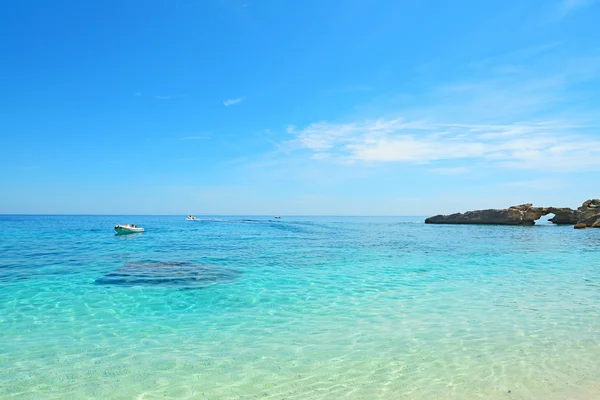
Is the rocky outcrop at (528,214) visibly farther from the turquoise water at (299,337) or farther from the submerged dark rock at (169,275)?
the submerged dark rock at (169,275)

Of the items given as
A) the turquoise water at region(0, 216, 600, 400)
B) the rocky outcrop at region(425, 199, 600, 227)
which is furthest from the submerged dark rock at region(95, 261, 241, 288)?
the rocky outcrop at region(425, 199, 600, 227)

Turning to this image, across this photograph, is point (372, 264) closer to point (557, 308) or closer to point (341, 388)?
point (557, 308)

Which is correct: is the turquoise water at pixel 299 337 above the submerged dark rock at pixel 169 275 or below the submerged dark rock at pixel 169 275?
above

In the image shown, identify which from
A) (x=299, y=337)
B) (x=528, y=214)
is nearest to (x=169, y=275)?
(x=299, y=337)

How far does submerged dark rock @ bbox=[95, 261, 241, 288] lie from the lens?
13688 mm

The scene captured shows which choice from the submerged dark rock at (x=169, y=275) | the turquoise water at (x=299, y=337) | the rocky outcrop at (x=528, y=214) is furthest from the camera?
the rocky outcrop at (x=528, y=214)

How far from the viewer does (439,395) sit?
16.9 feet

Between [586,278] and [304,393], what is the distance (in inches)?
587

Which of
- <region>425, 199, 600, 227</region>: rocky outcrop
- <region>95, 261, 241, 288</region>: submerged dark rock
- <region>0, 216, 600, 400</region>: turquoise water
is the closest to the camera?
<region>0, 216, 600, 400</region>: turquoise water

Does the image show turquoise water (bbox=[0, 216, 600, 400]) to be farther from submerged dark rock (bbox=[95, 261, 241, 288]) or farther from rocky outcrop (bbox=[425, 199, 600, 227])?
rocky outcrop (bbox=[425, 199, 600, 227])

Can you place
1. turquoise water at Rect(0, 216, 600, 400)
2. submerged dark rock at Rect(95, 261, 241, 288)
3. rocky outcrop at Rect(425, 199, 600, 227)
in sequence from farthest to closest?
1. rocky outcrop at Rect(425, 199, 600, 227)
2. submerged dark rock at Rect(95, 261, 241, 288)
3. turquoise water at Rect(0, 216, 600, 400)

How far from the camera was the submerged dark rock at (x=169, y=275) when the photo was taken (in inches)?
539

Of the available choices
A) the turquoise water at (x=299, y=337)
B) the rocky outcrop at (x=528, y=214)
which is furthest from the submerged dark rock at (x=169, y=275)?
the rocky outcrop at (x=528, y=214)

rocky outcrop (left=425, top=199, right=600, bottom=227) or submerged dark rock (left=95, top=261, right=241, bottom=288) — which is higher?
rocky outcrop (left=425, top=199, right=600, bottom=227)
